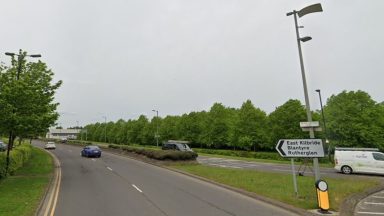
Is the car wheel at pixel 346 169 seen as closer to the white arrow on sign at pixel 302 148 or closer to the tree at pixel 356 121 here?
the white arrow on sign at pixel 302 148

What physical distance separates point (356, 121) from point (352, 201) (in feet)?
108

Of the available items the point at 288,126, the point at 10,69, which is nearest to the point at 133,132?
the point at 288,126

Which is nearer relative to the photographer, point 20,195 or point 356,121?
point 20,195

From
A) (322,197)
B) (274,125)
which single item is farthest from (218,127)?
(322,197)

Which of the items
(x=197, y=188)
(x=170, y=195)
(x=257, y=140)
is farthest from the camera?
(x=257, y=140)

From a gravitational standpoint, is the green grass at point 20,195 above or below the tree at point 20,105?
below

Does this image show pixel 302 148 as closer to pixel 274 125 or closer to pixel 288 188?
pixel 288 188

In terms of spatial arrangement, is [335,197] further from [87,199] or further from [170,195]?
[87,199]

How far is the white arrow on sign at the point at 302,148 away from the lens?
Answer: 1301cm

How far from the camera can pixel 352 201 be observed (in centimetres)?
1358

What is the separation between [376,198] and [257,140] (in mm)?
37277

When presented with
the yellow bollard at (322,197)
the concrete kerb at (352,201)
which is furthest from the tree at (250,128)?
the yellow bollard at (322,197)

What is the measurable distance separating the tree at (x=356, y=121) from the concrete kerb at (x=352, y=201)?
26.7 m

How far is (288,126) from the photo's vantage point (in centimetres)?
4744
